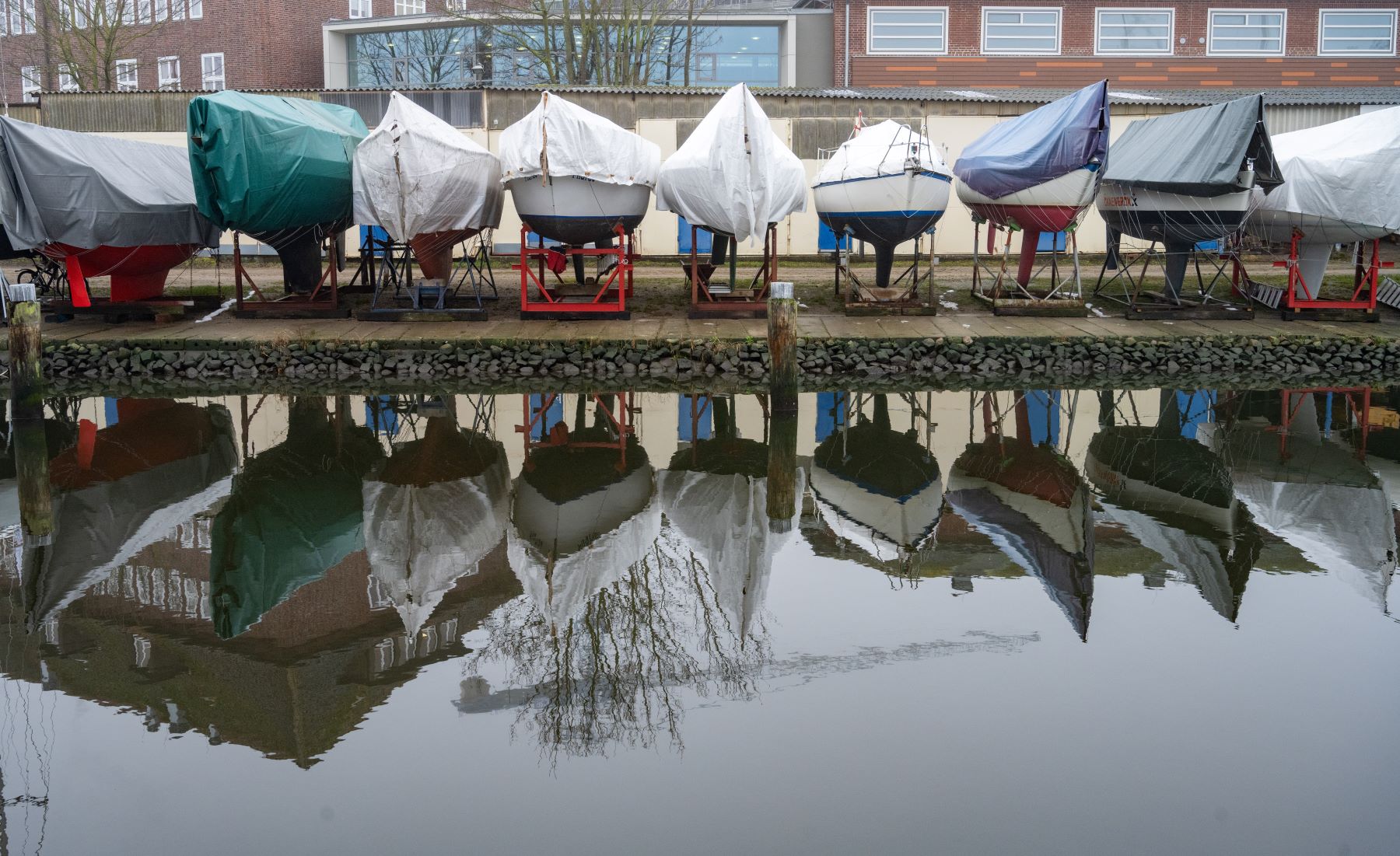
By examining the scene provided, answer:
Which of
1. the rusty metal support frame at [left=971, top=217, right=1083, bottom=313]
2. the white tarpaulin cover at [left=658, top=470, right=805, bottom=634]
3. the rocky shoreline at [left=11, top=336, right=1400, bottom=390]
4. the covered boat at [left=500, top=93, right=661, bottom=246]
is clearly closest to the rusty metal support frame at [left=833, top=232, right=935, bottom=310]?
the rusty metal support frame at [left=971, top=217, right=1083, bottom=313]

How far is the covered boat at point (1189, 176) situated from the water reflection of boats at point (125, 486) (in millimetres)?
12869

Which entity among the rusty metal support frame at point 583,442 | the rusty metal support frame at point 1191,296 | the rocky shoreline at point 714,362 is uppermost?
the rusty metal support frame at point 1191,296

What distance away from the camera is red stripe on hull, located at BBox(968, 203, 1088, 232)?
17.2m

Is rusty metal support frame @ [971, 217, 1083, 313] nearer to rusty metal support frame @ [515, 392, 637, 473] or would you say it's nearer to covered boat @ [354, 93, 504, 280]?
rusty metal support frame @ [515, 392, 637, 473]

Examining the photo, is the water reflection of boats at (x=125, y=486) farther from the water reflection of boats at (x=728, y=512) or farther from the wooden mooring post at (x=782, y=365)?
the wooden mooring post at (x=782, y=365)

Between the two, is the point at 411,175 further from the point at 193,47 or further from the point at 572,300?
the point at 193,47

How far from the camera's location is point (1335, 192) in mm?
16859

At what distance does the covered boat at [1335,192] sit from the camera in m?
16.6

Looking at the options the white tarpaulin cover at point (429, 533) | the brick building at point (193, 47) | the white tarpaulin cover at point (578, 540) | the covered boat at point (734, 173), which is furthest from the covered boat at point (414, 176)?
the brick building at point (193, 47)

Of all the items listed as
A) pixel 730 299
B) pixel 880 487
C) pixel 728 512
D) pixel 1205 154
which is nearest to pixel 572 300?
pixel 730 299

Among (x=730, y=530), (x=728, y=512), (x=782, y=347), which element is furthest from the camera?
(x=782, y=347)

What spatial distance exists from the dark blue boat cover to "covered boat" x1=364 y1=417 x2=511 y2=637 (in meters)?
8.53

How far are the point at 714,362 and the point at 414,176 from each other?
4710 millimetres

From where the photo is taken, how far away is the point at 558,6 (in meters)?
32.7
